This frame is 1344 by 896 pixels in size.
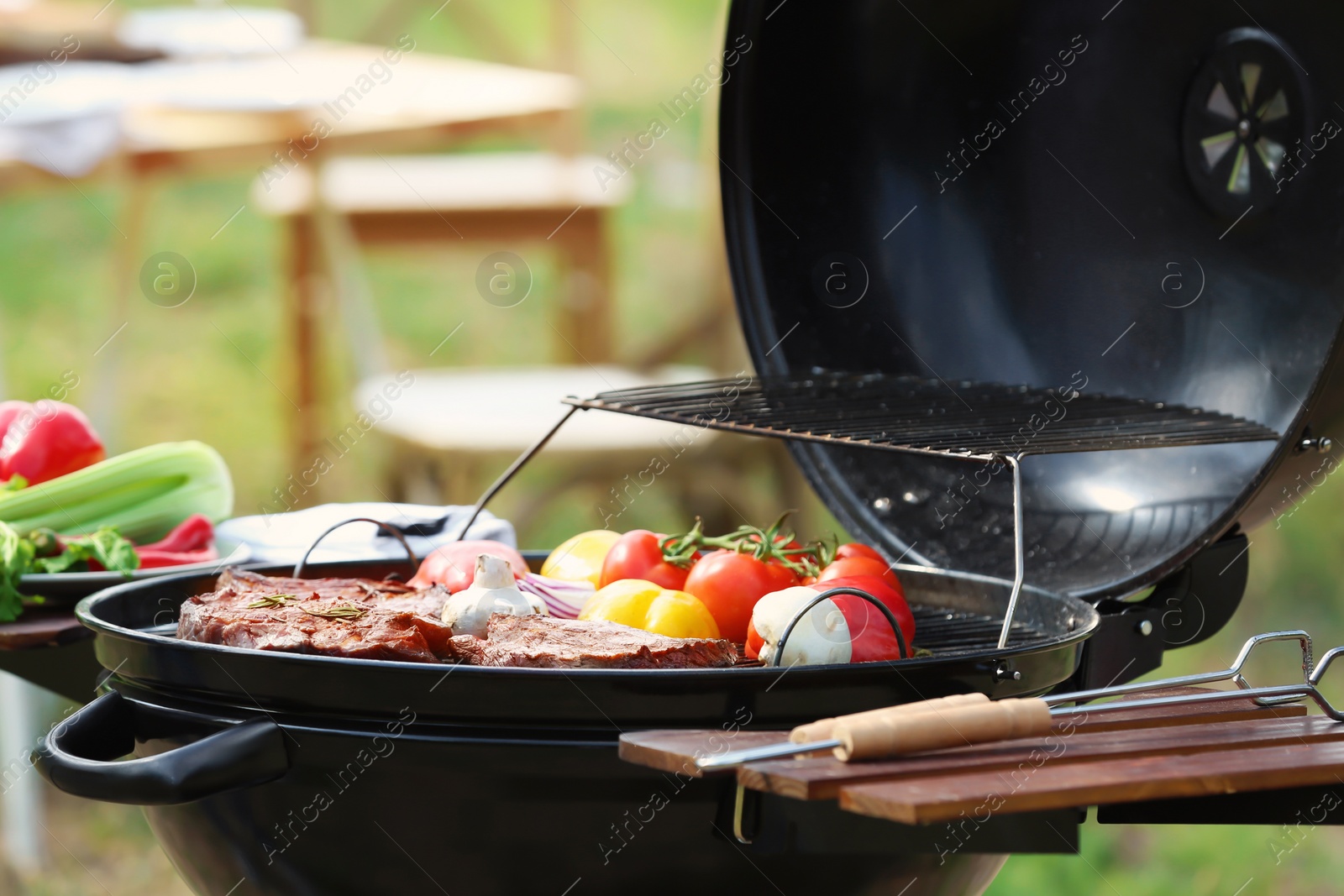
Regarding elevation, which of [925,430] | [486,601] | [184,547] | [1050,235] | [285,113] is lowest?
[184,547]

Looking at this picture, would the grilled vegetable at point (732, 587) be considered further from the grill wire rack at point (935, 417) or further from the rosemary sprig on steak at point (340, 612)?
the rosemary sprig on steak at point (340, 612)

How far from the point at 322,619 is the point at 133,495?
2.29ft

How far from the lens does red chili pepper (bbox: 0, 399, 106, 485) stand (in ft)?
5.86

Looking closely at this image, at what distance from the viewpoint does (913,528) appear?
1635 mm

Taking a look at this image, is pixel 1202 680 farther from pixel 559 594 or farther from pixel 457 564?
pixel 457 564

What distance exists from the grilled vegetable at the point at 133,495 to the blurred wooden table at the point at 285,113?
1492 mm

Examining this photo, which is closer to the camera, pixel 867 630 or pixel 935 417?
pixel 867 630

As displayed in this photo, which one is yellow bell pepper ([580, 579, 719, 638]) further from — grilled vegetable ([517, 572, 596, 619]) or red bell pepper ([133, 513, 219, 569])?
red bell pepper ([133, 513, 219, 569])

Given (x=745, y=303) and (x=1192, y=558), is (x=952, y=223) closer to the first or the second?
(x=745, y=303)

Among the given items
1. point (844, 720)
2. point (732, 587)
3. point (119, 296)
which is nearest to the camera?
point (844, 720)

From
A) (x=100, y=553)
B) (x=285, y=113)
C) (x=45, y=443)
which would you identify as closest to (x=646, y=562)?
(x=100, y=553)

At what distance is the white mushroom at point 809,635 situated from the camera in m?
1.16

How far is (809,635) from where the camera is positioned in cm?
116

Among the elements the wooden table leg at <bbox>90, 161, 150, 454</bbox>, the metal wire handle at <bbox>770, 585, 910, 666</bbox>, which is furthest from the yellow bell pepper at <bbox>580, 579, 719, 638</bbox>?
the wooden table leg at <bbox>90, 161, 150, 454</bbox>
